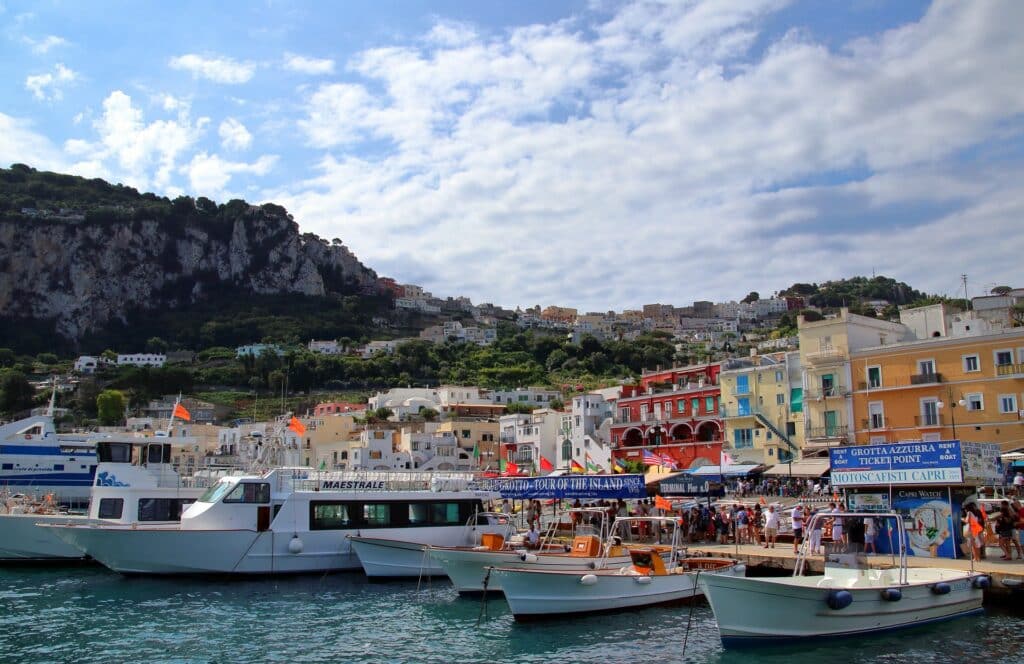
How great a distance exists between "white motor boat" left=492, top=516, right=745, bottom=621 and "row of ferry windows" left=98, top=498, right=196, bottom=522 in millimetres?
15103

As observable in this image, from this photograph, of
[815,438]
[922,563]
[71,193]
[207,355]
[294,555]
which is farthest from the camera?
[71,193]

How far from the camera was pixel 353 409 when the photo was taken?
323ft

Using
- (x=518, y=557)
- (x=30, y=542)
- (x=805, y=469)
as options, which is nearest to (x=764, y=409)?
(x=805, y=469)

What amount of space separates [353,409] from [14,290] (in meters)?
90.4

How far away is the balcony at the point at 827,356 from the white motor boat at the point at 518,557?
26944 millimetres

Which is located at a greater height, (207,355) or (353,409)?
(207,355)

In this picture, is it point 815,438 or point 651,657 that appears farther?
point 815,438

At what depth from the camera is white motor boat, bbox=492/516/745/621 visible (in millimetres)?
19500

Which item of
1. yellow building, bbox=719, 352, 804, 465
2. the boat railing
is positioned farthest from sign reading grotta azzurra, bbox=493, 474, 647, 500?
yellow building, bbox=719, 352, 804, 465

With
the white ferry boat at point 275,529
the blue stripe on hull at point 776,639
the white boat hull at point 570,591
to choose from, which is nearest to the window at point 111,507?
the white ferry boat at point 275,529

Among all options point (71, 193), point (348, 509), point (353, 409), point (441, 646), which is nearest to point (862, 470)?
point (441, 646)

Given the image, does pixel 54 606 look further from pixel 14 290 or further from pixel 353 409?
pixel 14 290

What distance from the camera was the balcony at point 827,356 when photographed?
46.7 m

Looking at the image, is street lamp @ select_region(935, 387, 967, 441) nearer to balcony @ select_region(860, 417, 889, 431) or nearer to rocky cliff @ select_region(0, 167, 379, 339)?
balcony @ select_region(860, 417, 889, 431)
